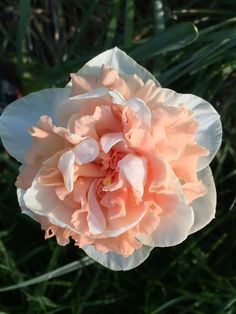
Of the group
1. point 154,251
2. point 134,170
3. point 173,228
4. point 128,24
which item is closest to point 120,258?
point 173,228

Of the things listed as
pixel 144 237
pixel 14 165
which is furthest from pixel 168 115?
pixel 14 165

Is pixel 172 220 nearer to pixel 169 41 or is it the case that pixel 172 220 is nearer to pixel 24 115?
pixel 24 115

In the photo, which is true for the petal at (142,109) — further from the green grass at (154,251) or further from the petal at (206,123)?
the green grass at (154,251)

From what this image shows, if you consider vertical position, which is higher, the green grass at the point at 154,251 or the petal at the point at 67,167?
the petal at the point at 67,167

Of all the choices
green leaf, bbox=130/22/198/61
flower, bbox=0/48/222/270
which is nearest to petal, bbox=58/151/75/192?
flower, bbox=0/48/222/270

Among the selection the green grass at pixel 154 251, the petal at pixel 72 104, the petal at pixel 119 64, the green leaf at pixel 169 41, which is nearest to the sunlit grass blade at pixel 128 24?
the green grass at pixel 154 251

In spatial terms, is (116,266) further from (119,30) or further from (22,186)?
(119,30)
